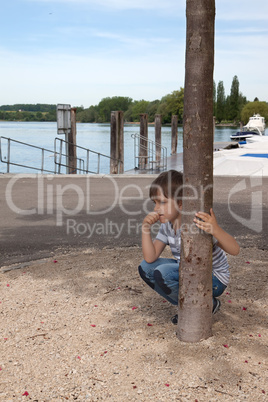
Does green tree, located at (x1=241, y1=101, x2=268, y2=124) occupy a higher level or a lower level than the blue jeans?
higher

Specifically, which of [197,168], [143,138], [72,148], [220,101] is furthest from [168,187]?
[220,101]

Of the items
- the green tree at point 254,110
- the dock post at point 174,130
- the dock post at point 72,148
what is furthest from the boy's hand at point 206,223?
the green tree at point 254,110

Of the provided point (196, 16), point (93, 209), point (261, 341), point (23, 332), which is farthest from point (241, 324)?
point (93, 209)

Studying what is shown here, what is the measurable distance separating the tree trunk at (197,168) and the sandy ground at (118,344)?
0.27 metres

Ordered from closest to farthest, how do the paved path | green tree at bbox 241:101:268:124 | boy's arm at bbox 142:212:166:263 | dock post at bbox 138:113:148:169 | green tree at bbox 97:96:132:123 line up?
boy's arm at bbox 142:212:166:263
the paved path
dock post at bbox 138:113:148:169
green tree at bbox 241:101:268:124
green tree at bbox 97:96:132:123

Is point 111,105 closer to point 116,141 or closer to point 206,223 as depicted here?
point 116,141

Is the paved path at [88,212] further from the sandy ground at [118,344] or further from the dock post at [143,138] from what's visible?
the dock post at [143,138]

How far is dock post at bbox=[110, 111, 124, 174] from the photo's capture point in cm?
1962

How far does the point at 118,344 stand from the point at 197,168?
1.35 meters

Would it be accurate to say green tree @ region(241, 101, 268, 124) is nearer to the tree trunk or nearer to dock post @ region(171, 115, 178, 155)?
dock post @ region(171, 115, 178, 155)

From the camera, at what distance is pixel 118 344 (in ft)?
11.5

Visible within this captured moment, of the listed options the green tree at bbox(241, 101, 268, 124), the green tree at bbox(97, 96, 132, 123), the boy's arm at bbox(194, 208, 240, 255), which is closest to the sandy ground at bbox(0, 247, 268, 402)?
the boy's arm at bbox(194, 208, 240, 255)

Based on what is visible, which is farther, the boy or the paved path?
the paved path

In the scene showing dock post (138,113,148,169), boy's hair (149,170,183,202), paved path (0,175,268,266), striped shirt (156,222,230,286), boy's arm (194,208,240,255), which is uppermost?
dock post (138,113,148,169)
